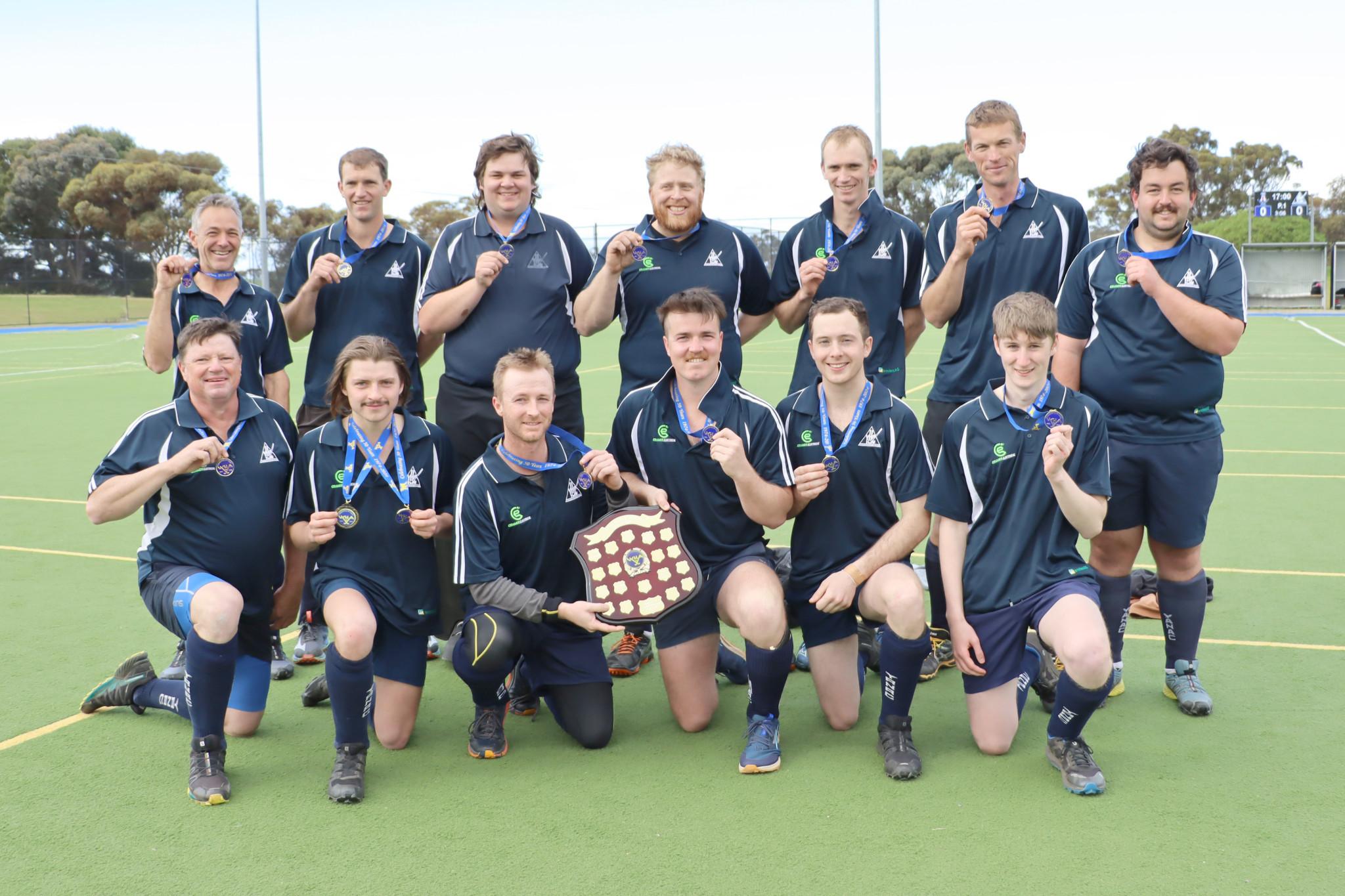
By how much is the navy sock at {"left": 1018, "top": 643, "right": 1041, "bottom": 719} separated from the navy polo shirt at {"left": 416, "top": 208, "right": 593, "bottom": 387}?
7.75ft

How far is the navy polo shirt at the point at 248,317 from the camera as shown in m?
4.94

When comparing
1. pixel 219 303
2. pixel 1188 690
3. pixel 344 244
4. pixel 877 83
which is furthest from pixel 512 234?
pixel 877 83

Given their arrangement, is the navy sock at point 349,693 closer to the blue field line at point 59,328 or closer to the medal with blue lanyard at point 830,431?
the medal with blue lanyard at point 830,431

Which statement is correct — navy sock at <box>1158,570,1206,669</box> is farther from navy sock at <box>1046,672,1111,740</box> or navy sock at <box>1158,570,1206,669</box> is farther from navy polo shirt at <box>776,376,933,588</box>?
navy polo shirt at <box>776,376,933,588</box>

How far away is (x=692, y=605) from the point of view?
430 centimetres

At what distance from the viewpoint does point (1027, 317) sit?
3.82 m

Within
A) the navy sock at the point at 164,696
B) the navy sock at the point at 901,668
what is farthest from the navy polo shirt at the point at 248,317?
the navy sock at the point at 901,668

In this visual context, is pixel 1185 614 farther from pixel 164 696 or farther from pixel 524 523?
pixel 164 696

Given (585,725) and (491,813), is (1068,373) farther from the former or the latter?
(491,813)

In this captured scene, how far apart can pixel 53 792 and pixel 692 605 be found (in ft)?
7.67

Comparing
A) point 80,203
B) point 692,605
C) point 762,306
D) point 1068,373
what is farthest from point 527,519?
point 80,203

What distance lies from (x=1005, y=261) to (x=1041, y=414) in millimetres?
1152

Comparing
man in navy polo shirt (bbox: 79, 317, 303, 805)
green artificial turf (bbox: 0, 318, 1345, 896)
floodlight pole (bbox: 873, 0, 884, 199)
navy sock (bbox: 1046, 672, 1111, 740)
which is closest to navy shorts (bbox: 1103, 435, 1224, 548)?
green artificial turf (bbox: 0, 318, 1345, 896)

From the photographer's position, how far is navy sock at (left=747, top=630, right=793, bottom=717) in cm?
395
